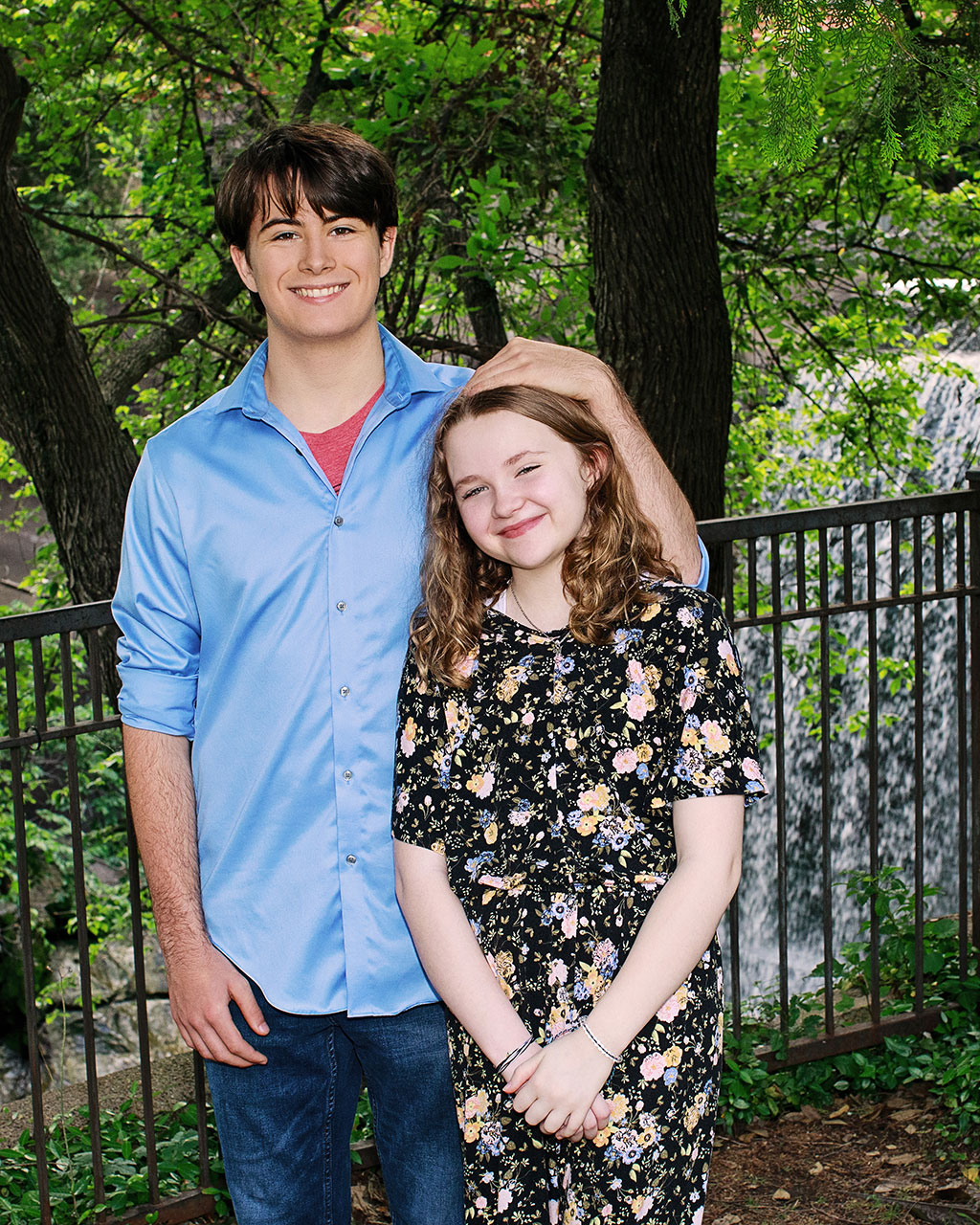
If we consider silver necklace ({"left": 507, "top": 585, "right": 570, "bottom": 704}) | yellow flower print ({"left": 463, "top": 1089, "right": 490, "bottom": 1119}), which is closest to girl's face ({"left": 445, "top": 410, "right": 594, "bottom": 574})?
silver necklace ({"left": 507, "top": 585, "right": 570, "bottom": 704})

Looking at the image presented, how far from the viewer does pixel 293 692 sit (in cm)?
220

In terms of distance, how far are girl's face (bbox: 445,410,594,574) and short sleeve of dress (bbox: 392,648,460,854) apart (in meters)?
0.26

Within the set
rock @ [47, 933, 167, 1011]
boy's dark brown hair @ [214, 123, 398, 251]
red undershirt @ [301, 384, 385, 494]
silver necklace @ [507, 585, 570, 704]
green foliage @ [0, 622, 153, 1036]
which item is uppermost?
boy's dark brown hair @ [214, 123, 398, 251]

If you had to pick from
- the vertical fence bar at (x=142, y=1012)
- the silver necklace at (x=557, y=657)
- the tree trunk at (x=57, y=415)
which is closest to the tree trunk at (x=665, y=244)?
the tree trunk at (x=57, y=415)

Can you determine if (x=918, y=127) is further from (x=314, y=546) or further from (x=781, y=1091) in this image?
(x=781, y=1091)

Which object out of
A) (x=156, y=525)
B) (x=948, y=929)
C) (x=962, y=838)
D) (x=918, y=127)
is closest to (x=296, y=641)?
(x=156, y=525)

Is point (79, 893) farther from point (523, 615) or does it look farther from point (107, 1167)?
point (523, 615)

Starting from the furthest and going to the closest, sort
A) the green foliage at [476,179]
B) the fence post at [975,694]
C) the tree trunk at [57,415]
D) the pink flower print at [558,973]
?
1. the green foliage at [476,179]
2. the tree trunk at [57,415]
3. the fence post at [975,694]
4. the pink flower print at [558,973]

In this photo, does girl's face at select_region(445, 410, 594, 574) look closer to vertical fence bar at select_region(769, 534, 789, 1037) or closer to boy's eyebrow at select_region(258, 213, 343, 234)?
boy's eyebrow at select_region(258, 213, 343, 234)

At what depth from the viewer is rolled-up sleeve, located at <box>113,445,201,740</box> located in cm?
223

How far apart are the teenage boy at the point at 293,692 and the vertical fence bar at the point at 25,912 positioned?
761mm

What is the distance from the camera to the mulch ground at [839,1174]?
3332 millimetres

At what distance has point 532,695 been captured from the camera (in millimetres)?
2061

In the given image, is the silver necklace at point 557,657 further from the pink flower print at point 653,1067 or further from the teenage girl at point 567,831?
the pink flower print at point 653,1067
